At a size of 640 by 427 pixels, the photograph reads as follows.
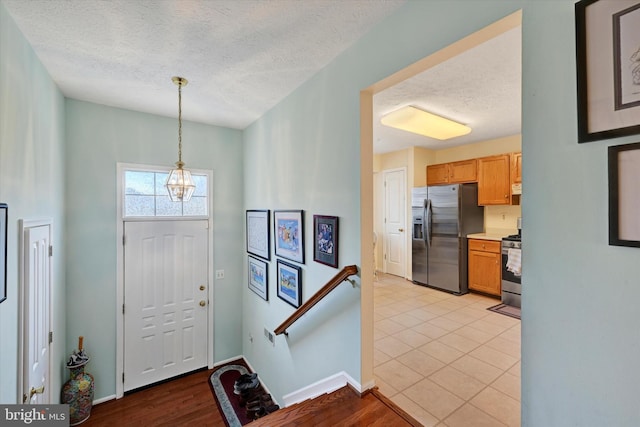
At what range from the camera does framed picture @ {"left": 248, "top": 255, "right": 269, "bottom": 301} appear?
3.20 metres

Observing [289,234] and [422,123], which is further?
[422,123]

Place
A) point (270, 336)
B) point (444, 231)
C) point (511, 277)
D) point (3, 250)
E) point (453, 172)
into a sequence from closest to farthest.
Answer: point (3, 250), point (270, 336), point (511, 277), point (444, 231), point (453, 172)

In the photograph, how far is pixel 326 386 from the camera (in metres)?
2.08

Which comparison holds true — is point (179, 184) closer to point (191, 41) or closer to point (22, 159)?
point (22, 159)

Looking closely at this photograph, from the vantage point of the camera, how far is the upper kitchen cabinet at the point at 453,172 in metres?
4.72

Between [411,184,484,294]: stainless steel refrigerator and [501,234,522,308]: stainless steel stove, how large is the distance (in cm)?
60

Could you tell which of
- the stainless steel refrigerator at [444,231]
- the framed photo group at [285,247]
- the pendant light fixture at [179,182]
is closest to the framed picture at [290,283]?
the framed photo group at [285,247]

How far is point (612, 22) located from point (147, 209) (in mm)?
3952

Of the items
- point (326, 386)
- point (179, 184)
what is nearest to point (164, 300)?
point (179, 184)

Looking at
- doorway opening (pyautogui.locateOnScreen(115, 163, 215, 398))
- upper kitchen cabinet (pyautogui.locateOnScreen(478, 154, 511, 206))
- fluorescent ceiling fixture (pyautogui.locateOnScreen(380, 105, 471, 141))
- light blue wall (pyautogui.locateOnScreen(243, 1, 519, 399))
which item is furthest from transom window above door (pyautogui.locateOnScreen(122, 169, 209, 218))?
upper kitchen cabinet (pyautogui.locateOnScreen(478, 154, 511, 206))

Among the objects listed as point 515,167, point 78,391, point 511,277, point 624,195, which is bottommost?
point 78,391

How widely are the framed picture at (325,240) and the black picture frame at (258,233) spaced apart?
1002mm

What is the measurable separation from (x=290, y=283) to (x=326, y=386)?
949 mm

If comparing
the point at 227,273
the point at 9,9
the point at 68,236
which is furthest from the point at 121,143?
the point at 227,273
